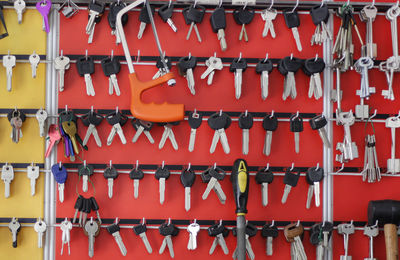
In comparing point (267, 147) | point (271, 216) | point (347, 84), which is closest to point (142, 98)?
point (267, 147)

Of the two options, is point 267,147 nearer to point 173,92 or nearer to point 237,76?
point 237,76

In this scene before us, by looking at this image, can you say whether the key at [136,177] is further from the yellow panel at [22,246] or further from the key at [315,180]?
the key at [315,180]

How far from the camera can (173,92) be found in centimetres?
267

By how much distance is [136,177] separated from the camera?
2.58m

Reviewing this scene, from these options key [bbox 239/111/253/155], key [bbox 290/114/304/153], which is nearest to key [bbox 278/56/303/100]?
key [bbox 290/114/304/153]

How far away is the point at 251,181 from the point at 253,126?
1.13 feet

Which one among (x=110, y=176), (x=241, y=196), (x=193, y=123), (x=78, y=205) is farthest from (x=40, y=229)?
(x=241, y=196)

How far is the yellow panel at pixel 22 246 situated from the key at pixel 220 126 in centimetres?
122

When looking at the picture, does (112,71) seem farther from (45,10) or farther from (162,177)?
(162,177)

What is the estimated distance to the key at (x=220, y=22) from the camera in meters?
2.62

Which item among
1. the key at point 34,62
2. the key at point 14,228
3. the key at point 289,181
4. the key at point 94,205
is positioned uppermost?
the key at point 34,62

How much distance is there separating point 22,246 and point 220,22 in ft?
5.97

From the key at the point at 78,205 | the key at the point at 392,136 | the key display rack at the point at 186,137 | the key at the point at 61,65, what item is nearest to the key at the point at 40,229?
the key display rack at the point at 186,137

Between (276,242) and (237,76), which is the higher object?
(237,76)
